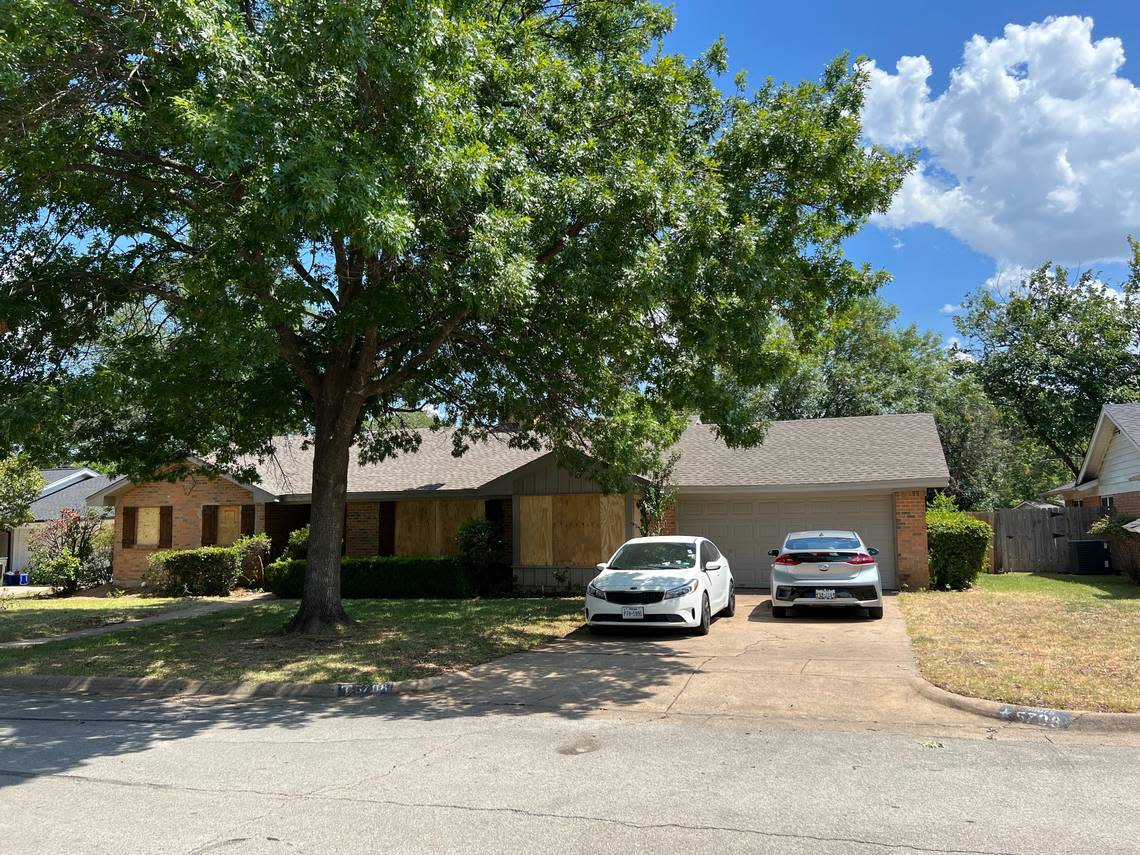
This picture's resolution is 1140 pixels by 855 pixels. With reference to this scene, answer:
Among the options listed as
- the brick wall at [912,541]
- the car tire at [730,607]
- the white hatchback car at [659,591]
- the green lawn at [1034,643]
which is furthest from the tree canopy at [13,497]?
the green lawn at [1034,643]

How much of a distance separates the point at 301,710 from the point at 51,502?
3360 cm

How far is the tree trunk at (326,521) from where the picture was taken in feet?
43.3

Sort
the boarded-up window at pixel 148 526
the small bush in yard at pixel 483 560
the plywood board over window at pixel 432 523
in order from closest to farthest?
the small bush in yard at pixel 483 560
the plywood board over window at pixel 432 523
the boarded-up window at pixel 148 526

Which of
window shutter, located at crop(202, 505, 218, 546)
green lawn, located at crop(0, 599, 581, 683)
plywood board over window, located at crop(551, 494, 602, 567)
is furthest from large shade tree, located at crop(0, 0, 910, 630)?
window shutter, located at crop(202, 505, 218, 546)

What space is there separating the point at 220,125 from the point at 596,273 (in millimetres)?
4318

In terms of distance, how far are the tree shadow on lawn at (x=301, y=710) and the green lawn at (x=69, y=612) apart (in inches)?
234

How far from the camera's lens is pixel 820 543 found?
14.7 metres

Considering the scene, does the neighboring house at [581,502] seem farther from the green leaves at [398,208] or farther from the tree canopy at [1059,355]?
the tree canopy at [1059,355]

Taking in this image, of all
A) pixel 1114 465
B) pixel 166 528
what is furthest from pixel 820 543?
pixel 166 528

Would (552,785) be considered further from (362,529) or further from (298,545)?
(362,529)

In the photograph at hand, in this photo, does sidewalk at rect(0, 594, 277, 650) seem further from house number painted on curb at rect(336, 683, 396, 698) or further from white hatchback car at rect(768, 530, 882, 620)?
white hatchback car at rect(768, 530, 882, 620)

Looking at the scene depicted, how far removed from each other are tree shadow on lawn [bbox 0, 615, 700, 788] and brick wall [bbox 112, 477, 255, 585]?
47.9 ft

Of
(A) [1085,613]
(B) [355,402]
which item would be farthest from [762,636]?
(B) [355,402]

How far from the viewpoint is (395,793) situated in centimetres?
571
